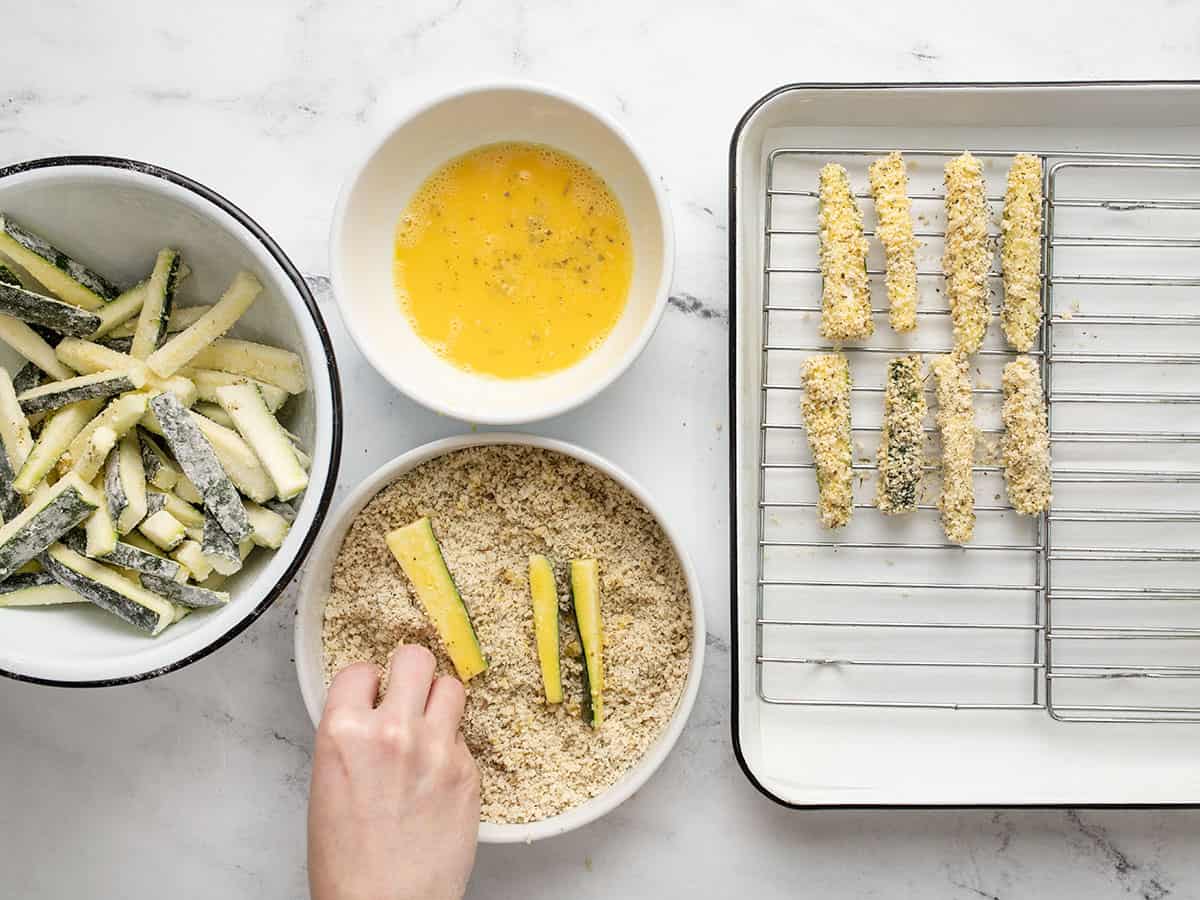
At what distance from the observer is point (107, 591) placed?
1.17 metres

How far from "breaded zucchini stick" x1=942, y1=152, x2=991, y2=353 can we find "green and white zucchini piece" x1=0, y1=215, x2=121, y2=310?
1.03 m

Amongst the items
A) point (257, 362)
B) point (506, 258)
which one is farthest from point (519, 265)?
point (257, 362)

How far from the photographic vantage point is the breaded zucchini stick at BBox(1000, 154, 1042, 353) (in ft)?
4.35

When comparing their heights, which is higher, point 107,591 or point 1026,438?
point 1026,438

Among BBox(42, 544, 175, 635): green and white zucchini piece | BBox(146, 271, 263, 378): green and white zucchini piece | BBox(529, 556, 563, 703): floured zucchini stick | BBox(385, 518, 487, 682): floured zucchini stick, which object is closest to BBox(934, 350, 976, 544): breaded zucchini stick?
BBox(529, 556, 563, 703): floured zucchini stick

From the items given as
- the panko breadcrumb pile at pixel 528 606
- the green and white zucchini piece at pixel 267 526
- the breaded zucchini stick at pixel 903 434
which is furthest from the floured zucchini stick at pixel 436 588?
the breaded zucchini stick at pixel 903 434

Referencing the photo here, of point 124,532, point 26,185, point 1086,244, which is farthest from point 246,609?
point 1086,244

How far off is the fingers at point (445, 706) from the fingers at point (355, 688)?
0.07m

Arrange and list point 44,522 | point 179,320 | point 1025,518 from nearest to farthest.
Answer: point 44,522 → point 179,320 → point 1025,518

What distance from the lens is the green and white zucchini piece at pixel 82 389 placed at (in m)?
1.20

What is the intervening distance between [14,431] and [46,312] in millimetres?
139

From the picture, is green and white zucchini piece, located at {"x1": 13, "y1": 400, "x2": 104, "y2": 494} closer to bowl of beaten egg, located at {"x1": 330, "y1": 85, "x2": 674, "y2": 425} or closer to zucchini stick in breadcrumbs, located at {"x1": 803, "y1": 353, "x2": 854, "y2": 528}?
bowl of beaten egg, located at {"x1": 330, "y1": 85, "x2": 674, "y2": 425}

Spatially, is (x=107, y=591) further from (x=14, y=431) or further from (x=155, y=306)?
(x=155, y=306)

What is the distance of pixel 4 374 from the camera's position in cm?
122
